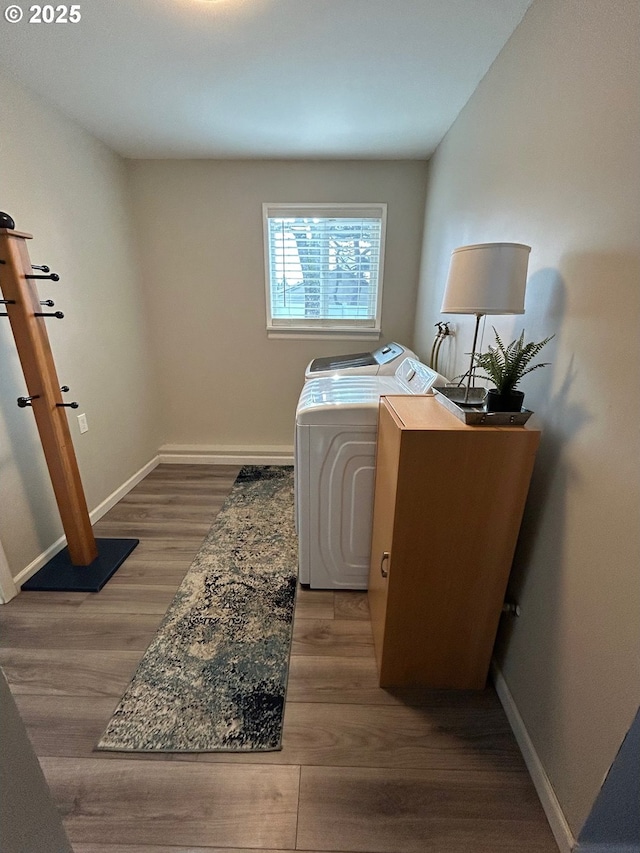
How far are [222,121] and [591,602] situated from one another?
2.79m

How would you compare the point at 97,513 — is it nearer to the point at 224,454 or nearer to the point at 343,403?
the point at 224,454

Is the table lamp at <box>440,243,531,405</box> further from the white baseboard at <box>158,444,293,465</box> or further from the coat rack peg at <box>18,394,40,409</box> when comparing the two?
the white baseboard at <box>158,444,293,465</box>

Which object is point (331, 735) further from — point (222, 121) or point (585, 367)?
point (222, 121)

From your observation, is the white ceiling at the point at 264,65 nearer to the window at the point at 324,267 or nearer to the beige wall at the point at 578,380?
the beige wall at the point at 578,380

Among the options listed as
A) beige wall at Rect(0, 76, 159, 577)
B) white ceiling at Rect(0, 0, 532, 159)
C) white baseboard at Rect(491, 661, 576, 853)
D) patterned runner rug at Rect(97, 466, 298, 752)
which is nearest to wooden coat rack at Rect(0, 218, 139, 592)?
beige wall at Rect(0, 76, 159, 577)

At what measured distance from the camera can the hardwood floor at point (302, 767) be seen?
936mm

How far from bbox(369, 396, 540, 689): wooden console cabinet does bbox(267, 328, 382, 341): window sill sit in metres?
1.70

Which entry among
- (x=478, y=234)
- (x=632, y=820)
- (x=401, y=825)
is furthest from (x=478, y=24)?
(x=401, y=825)

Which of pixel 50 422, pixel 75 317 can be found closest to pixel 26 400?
pixel 50 422

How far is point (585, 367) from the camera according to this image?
89cm

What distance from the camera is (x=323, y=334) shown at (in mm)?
2926

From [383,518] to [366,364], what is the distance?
120 centimetres

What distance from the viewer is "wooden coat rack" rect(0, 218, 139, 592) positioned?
1483 mm

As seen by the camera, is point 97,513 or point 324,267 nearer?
point 97,513
